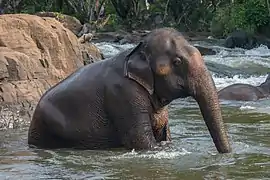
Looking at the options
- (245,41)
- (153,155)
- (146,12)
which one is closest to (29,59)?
(153,155)

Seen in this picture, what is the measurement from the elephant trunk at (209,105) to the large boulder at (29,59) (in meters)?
4.56

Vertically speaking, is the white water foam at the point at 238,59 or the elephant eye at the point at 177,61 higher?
the elephant eye at the point at 177,61

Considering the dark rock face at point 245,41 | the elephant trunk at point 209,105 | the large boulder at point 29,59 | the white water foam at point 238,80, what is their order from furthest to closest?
the dark rock face at point 245,41 → the white water foam at point 238,80 → the large boulder at point 29,59 → the elephant trunk at point 209,105

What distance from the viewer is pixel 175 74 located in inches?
318

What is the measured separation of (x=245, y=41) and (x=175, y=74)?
30107mm

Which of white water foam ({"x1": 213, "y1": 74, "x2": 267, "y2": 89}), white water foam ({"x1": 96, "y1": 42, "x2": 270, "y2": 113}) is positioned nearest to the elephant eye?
white water foam ({"x1": 96, "y1": 42, "x2": 270, "y2": 113})

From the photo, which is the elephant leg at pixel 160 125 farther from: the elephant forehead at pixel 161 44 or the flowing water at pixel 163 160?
the elephant forehead at pixel 161 44

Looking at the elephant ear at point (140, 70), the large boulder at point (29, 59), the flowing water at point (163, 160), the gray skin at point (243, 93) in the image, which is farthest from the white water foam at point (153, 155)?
the gray skin at point (243, 93)

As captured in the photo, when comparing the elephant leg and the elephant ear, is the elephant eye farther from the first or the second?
the elephant leg

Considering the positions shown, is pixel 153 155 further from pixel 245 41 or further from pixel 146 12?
pixel 146 12

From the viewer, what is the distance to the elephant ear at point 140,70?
8141 millimetres

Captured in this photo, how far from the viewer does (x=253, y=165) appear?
7.50 meters

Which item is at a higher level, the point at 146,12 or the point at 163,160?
the point at 163,160

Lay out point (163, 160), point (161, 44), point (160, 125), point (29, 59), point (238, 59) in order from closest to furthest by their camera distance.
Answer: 1. point (163, 160)
2. point (161, 44)
3. point (160, 125)
4. point (29, 59)
5. point (238, 59)
